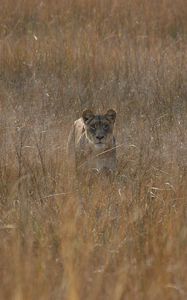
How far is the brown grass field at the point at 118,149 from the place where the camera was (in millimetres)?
4527

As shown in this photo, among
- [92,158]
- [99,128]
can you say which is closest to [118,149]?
[99,128]

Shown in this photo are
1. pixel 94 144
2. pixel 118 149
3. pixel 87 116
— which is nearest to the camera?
pixel 94 144

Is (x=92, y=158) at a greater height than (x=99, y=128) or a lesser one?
lesser

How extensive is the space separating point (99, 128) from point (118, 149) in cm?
48

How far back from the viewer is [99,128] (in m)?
7.85

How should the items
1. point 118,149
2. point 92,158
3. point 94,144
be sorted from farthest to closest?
point 118,149 → point 94,144 → point 92,158

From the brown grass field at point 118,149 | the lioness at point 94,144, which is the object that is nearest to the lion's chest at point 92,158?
the lioness at point 94,144

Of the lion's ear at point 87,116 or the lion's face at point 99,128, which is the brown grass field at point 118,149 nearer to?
the lion's face at point 99,128

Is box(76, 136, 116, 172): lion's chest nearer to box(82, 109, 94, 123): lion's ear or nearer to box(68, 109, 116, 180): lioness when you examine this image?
box(68, 109, 116, 180): lioness

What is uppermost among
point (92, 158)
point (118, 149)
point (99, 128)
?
point (99, 128)

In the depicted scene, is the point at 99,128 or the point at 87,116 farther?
the point at 87,116

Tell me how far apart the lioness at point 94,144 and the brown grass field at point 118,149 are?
0.15m

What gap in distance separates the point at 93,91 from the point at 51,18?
2.09 meters

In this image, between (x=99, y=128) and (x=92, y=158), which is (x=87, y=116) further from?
(x=92, y=158)
